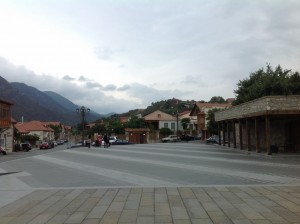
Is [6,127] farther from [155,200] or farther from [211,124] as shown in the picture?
[155,200]

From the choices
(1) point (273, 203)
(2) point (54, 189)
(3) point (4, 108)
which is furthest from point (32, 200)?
(3) point (4, 108)

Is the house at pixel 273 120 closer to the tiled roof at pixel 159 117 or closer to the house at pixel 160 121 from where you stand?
the house at pixel 160 121

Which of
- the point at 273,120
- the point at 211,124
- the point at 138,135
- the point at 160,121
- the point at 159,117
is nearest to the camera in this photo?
the point at 273,120

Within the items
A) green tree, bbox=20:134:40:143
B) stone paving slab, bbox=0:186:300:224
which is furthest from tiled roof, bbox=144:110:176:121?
stone paving slab, bbox=0:186:300:224

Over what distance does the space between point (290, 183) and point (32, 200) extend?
7.74 m

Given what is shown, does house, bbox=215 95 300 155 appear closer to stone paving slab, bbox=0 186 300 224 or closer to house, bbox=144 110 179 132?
stone paving slab, bbox=0 186 300 224

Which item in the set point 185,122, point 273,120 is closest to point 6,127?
point 273,120

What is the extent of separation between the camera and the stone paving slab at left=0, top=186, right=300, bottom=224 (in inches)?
306

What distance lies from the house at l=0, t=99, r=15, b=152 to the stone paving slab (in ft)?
141

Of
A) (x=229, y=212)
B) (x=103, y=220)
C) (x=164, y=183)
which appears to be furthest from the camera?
(x=164, y=183)

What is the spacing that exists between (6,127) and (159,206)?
1894 inches

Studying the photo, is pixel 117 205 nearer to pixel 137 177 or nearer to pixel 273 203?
pixel 273 203

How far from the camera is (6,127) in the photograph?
53062 mm

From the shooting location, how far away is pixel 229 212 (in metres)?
8.25
